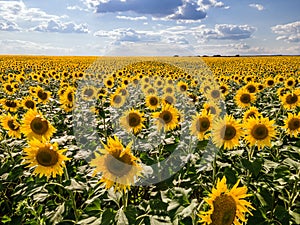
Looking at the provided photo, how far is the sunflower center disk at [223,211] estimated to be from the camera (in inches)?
93.6

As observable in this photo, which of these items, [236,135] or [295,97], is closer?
[236,135]

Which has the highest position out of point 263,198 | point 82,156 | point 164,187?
point 82,156

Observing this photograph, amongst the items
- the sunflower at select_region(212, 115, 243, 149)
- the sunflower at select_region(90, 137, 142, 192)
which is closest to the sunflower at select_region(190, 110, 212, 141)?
the sunflower at select_region(212, 115, 243, 149)

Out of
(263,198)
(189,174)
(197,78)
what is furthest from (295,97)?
(197,78)

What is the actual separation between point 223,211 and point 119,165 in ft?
3.04

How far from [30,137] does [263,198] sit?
2915 millimetres

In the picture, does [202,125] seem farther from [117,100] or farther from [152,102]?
[117,100]

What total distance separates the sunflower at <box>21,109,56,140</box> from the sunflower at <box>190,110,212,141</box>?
6.65ft

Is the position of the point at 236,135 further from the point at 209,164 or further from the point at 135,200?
the point at 135,200

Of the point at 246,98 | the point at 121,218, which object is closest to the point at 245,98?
the point at 246,98

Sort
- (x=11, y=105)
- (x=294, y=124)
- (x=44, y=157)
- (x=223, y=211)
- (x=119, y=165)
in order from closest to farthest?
(x=223, y=211) < (x=119, y=165) < (x=44, y=157) < (x=294, y=124) < (x=11, y=105)

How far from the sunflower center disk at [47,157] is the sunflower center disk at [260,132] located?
2452mm

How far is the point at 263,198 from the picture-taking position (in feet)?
10.6

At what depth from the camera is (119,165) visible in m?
2.77
